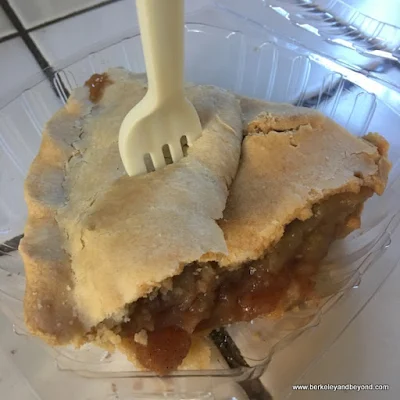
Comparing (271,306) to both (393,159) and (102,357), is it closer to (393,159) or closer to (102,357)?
(102,357)

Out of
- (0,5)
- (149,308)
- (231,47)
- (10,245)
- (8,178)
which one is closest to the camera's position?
(149,308)

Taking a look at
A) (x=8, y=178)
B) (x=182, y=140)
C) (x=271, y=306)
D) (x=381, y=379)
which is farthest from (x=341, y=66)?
(x=8, y=178)

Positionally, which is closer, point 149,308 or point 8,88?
point 149,308

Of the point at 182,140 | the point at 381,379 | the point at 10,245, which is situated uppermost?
the point at 182,140

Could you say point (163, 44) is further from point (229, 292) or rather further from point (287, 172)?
point (229, 292)

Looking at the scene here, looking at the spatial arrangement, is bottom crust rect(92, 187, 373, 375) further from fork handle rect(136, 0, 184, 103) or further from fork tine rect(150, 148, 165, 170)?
fork handle rect(136, 0, 184, 103)

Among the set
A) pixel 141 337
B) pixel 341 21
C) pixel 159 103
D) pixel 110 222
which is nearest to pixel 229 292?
pixel 141 337
